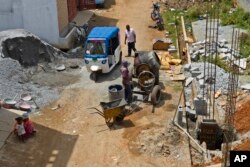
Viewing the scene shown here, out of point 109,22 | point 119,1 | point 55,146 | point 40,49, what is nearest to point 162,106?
point 55,146

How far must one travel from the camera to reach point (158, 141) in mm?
16266

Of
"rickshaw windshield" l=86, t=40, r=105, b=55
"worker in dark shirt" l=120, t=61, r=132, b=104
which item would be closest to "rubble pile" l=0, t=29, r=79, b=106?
"rickshaw windshield" l=86, t=40, r=105, b=55

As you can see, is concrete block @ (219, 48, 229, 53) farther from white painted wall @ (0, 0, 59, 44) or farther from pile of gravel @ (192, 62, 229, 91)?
white painted wall @ (0, 0, 59, 44)

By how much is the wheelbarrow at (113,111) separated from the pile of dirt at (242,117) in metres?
3.99

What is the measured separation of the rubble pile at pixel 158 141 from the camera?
1595 centimetres

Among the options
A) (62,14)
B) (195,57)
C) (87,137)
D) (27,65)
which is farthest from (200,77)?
(62,14)

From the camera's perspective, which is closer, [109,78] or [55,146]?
[55,146]

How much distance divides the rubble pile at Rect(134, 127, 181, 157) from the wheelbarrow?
1.28 meters

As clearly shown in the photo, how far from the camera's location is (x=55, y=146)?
55.0 feet

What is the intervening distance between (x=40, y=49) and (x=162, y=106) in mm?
7317

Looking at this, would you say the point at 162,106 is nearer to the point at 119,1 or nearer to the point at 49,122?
the point at 49,122

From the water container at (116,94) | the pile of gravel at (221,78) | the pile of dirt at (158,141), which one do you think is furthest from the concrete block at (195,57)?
the pile of dirt at (158,141)

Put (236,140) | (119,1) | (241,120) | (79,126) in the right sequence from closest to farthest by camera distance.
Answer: (236,140) < (241,120) < (79,126) < (119,1)

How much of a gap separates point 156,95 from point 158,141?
338 cm
